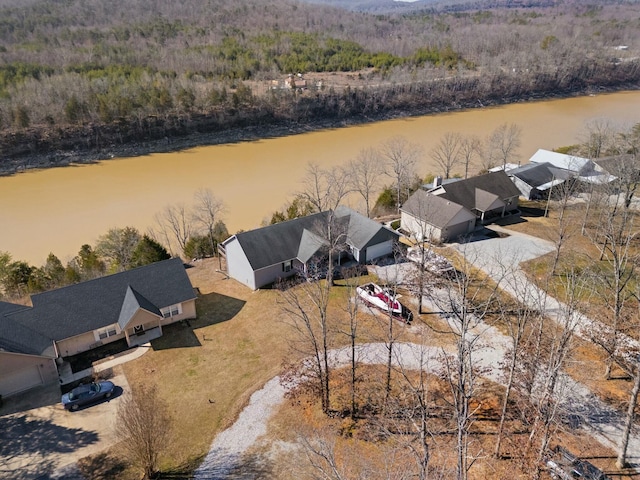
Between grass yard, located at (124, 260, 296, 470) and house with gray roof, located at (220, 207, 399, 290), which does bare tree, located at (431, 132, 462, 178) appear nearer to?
house with gray roof, located at (220, 207, 399, 290)

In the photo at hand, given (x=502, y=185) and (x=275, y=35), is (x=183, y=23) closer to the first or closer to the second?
(x=275, y=35)

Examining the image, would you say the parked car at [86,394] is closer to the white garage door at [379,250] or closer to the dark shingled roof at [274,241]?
the dark shingled roof at [274,241]

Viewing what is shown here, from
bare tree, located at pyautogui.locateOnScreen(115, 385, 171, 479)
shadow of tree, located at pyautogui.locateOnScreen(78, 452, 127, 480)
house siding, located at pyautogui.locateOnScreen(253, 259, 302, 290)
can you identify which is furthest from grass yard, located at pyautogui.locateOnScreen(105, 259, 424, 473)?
shadow of tree, located at pyautogui.locateOnScreen(78, 452, 127, 480)

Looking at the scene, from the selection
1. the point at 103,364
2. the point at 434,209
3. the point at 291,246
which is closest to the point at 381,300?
the point at 291,246

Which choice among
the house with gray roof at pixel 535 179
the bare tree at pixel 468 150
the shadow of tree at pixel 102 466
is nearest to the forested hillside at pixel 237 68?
the bare tree at pixel 468 150

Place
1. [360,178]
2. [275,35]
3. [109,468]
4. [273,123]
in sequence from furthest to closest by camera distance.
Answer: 1. [275,35]
2. [273,123]
3. [360,178]
4. [109,468]

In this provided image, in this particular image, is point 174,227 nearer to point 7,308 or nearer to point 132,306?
point 132,306

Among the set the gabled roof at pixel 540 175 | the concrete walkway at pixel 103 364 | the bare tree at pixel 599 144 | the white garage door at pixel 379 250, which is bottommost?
the concrete walkway at pixel 103 364

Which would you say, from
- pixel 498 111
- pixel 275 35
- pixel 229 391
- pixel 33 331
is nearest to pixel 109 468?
pixel 229 391
